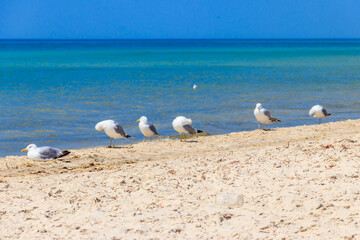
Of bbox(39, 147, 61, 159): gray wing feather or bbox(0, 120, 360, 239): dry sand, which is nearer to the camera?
bbox(0, 120, 360, 239): dry sand

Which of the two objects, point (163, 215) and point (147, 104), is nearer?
point (163, 215)

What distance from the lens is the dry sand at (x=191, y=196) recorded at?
582 cm

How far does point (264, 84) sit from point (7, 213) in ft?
83.0

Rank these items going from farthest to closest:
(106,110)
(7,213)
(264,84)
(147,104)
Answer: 1. (264,84)
2. (147,104)
3. (106,110)
4. (7,213)

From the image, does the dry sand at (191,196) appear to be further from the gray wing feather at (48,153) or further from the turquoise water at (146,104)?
the turquoise water at (146,104)

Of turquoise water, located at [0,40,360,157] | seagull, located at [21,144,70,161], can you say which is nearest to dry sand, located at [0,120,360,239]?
seagull, located at [21,144,70,161]

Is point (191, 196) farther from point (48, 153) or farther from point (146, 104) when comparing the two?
point (146, 104)

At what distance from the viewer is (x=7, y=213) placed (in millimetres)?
6504

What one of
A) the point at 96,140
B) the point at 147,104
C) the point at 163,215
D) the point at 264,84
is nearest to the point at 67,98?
the point at 147,104

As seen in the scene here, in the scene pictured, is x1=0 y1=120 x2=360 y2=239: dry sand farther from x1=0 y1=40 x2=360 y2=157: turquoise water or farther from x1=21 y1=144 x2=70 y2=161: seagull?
x1=0 y1=40 x2=360 y2=157: turquoise water

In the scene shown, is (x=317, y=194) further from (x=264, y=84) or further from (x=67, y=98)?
(x=264, y=84)

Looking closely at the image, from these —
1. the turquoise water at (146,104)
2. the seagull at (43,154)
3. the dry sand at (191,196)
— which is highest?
the turquoise water at (146,104)

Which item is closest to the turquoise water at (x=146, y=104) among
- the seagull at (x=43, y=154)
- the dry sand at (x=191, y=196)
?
the seagull at (x=43, y=154)

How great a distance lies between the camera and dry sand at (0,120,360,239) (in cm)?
582
